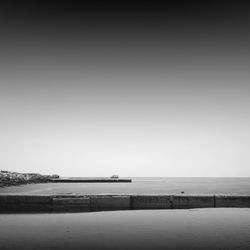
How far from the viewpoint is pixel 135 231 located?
10125mm

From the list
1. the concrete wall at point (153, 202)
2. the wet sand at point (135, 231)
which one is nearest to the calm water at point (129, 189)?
the concrete wall at point (153, 202)

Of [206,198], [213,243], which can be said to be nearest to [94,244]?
[213,243]

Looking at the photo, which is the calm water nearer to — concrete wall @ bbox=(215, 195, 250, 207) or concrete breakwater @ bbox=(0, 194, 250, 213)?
concrete breakwater @ bbox=(0, 194, 250, 213)

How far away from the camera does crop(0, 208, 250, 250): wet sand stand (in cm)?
798

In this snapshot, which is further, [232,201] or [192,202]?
[192,202]

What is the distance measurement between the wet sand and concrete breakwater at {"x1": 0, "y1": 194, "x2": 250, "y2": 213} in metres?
1.61

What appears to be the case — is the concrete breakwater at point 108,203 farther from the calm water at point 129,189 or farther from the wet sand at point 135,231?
the calm water at point 129,189

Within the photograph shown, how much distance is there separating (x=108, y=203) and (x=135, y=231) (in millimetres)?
6336

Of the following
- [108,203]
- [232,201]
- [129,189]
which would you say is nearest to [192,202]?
[232,201]

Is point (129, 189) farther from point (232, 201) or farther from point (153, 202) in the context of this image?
point (232, 201)

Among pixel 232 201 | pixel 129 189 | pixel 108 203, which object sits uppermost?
pixel 232 201

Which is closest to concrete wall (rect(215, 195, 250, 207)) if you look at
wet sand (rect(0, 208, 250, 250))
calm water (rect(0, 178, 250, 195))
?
wet sand (rect(0, 208, 250, 250))

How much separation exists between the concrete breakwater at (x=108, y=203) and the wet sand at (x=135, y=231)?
161cm

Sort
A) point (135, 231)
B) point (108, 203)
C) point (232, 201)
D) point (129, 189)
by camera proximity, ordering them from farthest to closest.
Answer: point (129, 189), point (108, 203), point (232, 201), point (135, 231)
